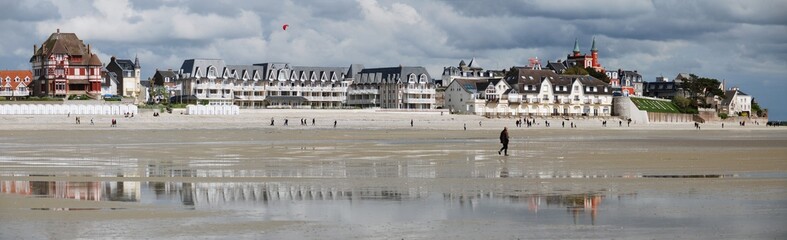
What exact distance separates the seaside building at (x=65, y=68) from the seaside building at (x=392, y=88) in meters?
43.9

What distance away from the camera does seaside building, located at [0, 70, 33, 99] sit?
109938mm

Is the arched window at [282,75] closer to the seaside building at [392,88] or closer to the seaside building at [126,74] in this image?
the seaside building at [392,88]

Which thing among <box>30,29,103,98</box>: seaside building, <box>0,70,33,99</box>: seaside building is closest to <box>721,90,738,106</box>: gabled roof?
<box>30,29,103,98</box>: seaside building

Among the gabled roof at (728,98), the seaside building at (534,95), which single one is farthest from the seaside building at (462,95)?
the gabled roof at (728,98)

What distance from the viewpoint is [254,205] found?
19.5 metres

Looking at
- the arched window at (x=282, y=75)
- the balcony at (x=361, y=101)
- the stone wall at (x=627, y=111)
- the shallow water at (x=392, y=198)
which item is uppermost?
the arched window at (x=282, y=75)

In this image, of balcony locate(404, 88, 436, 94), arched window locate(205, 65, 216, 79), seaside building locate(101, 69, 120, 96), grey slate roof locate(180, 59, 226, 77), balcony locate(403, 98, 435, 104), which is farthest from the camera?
balcony locate(403, 98, 435, 104)

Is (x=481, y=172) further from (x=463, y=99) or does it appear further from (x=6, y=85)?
(x=463, y=99)

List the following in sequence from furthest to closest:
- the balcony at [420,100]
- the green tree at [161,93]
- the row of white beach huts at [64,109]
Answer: the balcony at [420,100] < the green tree at [161,93] < the row of white beach huts at [64,109]

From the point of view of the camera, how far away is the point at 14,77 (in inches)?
4355

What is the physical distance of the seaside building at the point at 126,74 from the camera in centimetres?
13500

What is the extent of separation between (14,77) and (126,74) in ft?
84.9

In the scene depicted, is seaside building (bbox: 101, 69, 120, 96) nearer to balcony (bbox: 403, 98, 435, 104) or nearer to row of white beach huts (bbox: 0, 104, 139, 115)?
Answer: row of white beach huts (bbox: 0, 104, 139, 115)

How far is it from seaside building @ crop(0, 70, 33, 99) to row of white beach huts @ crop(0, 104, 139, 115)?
78.1 feet
